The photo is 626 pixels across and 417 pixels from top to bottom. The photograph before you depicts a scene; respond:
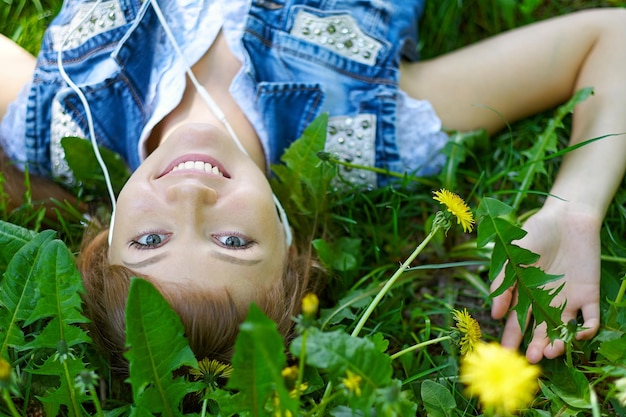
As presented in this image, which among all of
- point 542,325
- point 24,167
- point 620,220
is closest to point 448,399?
point 542,325

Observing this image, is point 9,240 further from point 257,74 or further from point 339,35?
point 339,35

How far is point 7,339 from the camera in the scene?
1.46 m

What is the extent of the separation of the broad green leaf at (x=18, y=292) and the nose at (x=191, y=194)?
11.2 inches

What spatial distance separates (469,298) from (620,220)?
1.65 feet

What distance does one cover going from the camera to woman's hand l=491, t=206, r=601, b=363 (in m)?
1.71

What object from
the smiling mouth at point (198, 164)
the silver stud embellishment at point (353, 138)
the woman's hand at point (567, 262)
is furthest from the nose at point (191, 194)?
the woman's hand at point (567, 262)

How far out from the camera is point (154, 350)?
1.31 m

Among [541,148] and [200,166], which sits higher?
[200,166]

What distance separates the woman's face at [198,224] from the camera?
5.02 ft

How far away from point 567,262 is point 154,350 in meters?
1.07

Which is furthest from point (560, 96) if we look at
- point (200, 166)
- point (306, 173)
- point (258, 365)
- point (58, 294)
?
point (58, 294)

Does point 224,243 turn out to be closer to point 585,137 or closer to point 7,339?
point 7,339

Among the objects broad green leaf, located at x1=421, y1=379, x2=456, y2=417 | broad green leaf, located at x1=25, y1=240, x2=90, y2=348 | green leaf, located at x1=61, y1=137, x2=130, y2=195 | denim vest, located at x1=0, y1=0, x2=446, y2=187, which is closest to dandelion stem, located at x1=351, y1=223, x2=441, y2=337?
broad green leaf, located at x1=421, y1=379, x2=456, y2=417

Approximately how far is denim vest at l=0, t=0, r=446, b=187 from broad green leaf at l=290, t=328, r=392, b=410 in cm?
92
